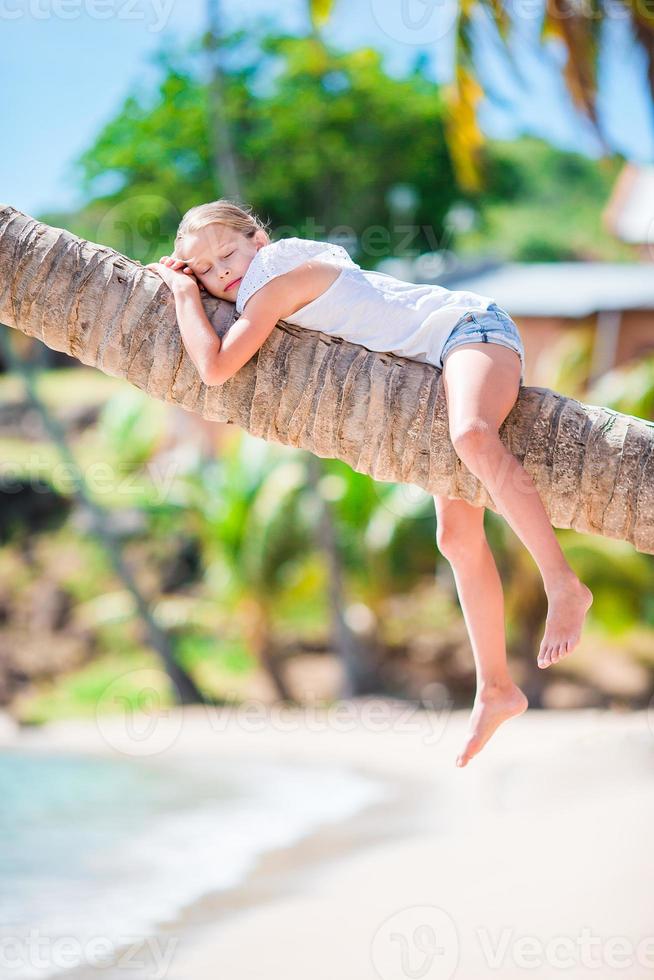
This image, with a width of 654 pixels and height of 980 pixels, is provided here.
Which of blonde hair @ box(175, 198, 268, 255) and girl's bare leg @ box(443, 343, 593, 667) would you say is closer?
girl's bare leg @ box(443, 343, 593, 667)

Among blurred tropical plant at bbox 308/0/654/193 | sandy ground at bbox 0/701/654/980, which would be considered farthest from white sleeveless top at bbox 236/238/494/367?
blurred tropical plant at bbox 308/0/654/193

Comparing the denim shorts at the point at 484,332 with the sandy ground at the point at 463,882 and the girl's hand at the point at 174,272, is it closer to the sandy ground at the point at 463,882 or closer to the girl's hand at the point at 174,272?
the girl's hand at the point at 174,272

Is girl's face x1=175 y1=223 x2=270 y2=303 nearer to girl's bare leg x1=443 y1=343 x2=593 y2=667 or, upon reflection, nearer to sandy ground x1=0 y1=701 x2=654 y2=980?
girl's bare leg x1=443 y1=343 x2=593 y2=667

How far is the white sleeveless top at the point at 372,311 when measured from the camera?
3.26 metres

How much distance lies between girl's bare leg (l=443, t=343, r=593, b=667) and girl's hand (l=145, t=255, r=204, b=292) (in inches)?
35.2

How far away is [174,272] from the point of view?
3.32 meters

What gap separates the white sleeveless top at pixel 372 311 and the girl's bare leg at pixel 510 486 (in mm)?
253

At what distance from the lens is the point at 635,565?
36.7 ft

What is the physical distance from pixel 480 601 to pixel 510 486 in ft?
2.08

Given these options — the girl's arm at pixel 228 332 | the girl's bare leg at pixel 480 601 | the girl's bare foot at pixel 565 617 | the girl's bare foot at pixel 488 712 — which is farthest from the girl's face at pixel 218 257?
the girl's bare foot at pixel 488 712

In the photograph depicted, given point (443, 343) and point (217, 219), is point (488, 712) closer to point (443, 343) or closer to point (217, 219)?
point (443, 343)

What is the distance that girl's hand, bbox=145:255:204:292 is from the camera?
3252 mm

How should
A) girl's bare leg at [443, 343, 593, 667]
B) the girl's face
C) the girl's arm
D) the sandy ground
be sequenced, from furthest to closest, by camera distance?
the sandy ground
the girl's face
the girl's arm
girl's bare leg at [443, 343, 593, 667]

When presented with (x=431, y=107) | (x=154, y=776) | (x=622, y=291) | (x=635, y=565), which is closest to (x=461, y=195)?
(x=431, y=107)
